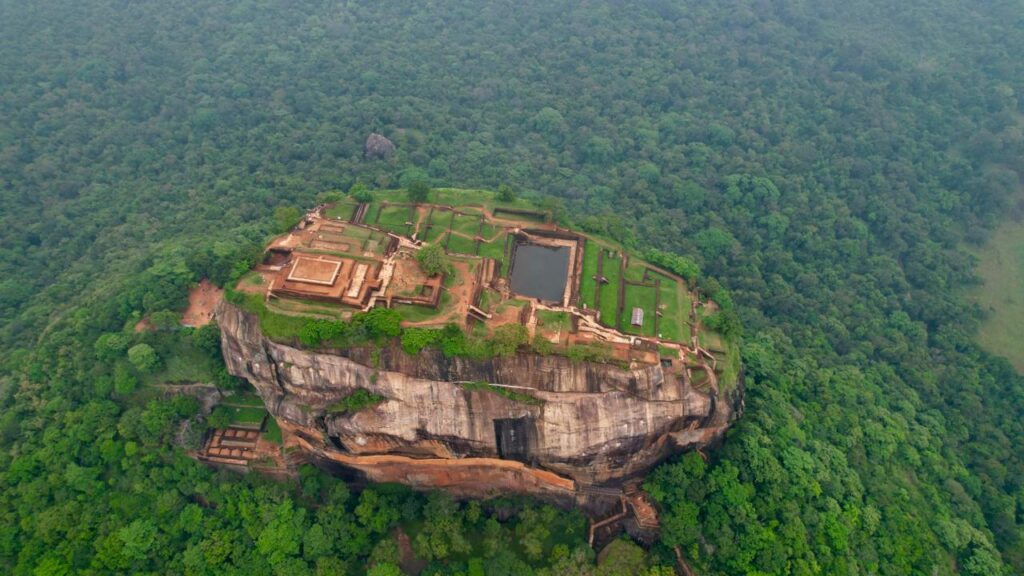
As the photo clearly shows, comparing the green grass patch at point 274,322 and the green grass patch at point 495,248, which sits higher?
the green grass patch at point 274,322

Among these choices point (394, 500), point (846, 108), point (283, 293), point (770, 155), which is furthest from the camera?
point (846, 108)

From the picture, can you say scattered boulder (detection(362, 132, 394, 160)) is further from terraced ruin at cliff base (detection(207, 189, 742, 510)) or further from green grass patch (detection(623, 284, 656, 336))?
green grass patch (detection(623, 284, 656, 336))

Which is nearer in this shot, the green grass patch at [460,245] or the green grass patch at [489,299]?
the green grass patch at [489,299]

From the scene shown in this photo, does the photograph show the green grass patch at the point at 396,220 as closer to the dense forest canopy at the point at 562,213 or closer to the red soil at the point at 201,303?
the dense forest canopy at the point at 562,213

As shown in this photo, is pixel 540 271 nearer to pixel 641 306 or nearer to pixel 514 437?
pixel 641 306

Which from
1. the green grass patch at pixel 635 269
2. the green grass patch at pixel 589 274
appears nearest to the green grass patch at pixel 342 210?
the green grass patch at pixel 589 274

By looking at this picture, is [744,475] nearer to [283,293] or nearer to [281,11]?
[283,293]

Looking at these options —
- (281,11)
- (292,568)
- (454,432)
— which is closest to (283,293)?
(454,432)
